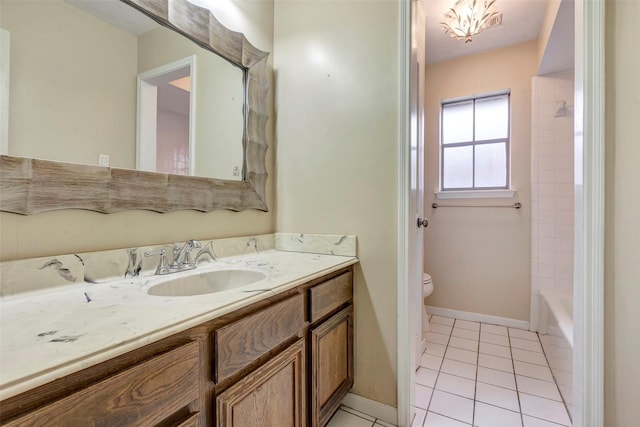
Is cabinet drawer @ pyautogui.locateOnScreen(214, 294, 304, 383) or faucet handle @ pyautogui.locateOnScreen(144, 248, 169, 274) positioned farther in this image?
faucet handle @ pyautogui.locateOnScreen(144, 248, 169, 274)

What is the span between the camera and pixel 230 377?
0.79 metres

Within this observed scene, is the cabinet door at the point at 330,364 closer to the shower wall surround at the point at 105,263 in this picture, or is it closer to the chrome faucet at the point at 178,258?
the shower wall surround at the point at 105,263

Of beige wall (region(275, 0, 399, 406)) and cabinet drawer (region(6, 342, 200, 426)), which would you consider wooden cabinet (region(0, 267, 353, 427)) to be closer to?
cabinet drawer (region(6, 342, 200, 426))

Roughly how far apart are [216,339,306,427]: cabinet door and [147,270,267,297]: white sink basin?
1.10ft

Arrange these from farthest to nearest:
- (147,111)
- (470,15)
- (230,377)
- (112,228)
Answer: (470,15) → (147,111) → (112,228) → (230,377)

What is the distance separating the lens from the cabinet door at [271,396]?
0.79 meters

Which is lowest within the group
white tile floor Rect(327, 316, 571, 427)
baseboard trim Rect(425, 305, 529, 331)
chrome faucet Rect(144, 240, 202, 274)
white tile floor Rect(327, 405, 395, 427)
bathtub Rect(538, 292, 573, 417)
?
white tile floor Rect(327, 405, 395, 427)

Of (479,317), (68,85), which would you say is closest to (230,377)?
(68,85)

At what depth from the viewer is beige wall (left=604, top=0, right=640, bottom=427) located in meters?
0.96

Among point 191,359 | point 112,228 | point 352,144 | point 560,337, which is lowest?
point 560,337

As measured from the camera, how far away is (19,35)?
0.85 m

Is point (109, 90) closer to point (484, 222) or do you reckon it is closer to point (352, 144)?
point (352, 144)

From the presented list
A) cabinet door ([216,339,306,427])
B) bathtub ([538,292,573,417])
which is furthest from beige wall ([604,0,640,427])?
cabinet door ([216,339,306,427])

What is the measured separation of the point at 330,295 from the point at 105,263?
2.85 ft
